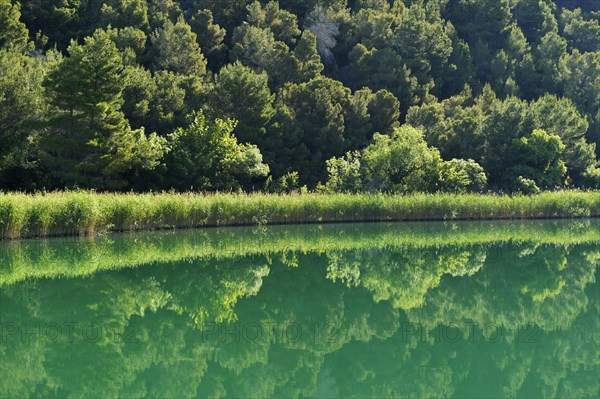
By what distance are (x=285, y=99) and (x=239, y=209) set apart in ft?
56.8

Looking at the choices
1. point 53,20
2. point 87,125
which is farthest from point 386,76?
point 87,125

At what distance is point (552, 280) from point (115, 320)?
9.87 meters

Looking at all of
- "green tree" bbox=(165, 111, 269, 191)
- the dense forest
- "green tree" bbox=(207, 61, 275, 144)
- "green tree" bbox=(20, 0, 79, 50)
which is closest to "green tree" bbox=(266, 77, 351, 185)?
the dense forest

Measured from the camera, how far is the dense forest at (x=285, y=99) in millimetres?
30906

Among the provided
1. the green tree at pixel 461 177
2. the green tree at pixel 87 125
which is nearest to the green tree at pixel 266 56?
the green tree at pixel 461 177

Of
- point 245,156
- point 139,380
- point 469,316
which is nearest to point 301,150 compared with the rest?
point 245,156

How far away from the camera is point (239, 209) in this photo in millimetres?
29141

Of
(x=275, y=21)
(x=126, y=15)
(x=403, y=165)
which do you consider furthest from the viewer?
(x=275, y=21)

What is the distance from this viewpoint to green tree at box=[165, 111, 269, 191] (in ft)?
115

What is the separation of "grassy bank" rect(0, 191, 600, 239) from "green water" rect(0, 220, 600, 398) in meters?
1.56

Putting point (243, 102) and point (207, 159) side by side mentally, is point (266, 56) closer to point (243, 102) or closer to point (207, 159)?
point (243, 102)

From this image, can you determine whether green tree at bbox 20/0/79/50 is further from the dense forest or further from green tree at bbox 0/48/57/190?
green tree at bbox 0/48/57/190

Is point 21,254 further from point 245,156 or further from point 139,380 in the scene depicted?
point 245,156

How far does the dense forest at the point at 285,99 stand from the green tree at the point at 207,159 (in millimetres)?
80
